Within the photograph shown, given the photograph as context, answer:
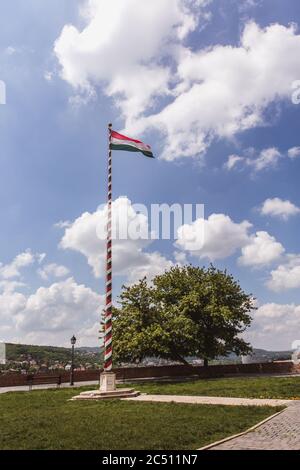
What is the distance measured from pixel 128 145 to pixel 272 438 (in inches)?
774

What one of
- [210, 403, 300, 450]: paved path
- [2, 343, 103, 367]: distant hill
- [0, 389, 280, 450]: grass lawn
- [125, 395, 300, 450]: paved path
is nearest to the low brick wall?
[0, 389, 280, 450]: grass lawn

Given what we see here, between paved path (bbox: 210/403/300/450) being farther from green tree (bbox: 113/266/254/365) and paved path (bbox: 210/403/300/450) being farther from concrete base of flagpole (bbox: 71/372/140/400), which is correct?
green tree (bbox: 113/266/254/365)

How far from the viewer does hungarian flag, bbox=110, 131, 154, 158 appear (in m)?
26.0

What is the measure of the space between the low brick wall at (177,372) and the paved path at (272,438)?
25.8 meters

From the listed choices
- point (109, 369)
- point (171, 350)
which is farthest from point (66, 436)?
point (171, 350)

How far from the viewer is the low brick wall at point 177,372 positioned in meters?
35.1

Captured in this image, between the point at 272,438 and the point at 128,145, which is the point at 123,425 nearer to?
the point at 272,438

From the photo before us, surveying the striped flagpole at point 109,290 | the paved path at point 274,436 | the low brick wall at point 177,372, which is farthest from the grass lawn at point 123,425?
the low brick wall at point 177,372

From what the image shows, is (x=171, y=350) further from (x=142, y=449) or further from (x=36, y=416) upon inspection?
(x=142, y=449)

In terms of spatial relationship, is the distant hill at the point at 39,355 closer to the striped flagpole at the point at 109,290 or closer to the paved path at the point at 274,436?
the striped flagpole at the point at 109,290

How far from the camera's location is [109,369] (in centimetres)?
2264

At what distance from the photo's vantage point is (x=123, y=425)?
11805 millimetres
